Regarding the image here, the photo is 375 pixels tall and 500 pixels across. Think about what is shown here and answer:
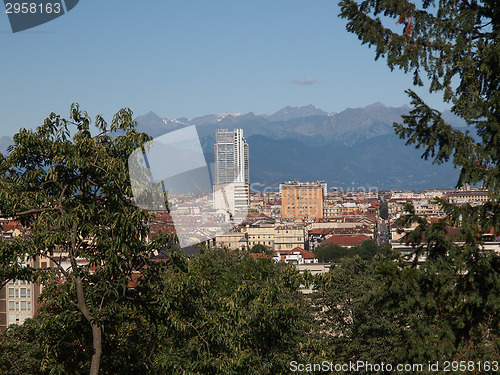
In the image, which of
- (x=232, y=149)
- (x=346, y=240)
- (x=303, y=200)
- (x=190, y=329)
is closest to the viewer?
(x=190, y=329)

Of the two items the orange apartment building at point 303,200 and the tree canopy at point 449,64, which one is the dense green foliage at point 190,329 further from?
the orange apartment building at point 303,200

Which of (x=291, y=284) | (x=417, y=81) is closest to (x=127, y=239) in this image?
(x=291, y=284)

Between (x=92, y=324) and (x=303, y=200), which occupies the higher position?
(x=92, y=324)

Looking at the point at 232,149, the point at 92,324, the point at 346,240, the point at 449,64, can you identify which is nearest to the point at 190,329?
the point at 92,324

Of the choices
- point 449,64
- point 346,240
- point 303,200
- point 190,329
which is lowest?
point 303,200

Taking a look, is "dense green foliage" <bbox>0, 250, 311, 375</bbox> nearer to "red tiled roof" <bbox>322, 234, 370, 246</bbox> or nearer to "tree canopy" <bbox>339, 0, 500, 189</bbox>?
"tree canopy" <bbox>339, 0, 500, 189</bbox>

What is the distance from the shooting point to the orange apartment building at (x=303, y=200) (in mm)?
112188

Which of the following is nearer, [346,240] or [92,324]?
[92,324]

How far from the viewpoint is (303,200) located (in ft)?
370

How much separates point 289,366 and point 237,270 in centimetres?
862

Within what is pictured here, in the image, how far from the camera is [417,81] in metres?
5.87

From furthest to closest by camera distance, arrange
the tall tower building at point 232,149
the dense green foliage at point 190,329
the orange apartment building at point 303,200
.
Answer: the tall tower building at point 232,149
the orange apartment building at point 303,200
the dense green foliage at point 190,329

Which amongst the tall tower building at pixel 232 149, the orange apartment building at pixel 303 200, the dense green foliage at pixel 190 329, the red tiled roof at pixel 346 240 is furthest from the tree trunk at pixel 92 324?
the tall tower building at pixel 232 149

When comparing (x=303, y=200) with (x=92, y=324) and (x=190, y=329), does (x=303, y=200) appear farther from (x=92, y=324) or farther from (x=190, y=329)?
(x=92, y=324)
